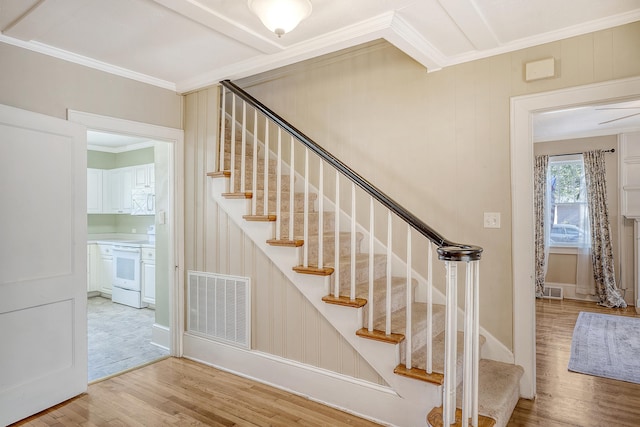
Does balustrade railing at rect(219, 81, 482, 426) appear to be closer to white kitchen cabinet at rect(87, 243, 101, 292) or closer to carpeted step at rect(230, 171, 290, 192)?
carpeted step at rect(230, 171, 290, 192)

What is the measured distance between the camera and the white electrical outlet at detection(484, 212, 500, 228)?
275 cm

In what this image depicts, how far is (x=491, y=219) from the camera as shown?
9.10ft

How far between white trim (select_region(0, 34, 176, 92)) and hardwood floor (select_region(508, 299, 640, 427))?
3862mm

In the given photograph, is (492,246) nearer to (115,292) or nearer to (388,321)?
(388,321)

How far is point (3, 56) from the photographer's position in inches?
99.4

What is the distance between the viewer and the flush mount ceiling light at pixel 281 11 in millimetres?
1876

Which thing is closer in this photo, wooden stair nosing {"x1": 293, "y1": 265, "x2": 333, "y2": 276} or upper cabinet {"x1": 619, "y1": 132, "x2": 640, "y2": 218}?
wooden stair nosing {"x1": 293, "y1": 265, "x2": 333, "y2": 276}

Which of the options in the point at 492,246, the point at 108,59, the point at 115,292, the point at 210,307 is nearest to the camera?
the point at 492,246

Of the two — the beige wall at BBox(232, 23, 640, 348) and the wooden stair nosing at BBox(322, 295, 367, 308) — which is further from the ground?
the beige wall at BBox(232, 23, 640, 348)

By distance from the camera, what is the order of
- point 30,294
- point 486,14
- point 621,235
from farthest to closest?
point 621,235 < point 30,294 < point 486,14

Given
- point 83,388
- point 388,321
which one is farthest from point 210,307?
point 388,321

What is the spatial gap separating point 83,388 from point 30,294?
2.78ft

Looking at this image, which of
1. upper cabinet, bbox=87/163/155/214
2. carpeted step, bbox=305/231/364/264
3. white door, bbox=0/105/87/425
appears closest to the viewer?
white door, bbox=0/105/87/425

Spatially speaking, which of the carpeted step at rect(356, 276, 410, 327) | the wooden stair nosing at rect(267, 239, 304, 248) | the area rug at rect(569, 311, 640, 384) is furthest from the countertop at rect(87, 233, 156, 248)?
the area rug at rect(569, 311, 640, 384)
